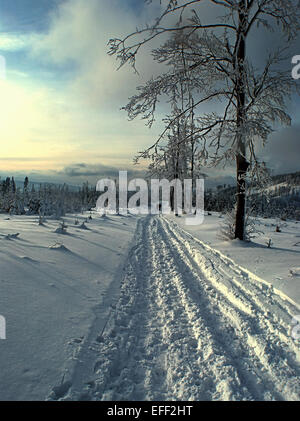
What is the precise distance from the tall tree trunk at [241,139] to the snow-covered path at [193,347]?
4.28 m

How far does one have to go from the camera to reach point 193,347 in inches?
127

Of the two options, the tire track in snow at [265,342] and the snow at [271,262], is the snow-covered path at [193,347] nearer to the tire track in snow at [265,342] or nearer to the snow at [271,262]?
the tire track in snow at [265,342]

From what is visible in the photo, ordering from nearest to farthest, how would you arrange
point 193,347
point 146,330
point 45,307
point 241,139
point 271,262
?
point 193,347, point 146,330, point 45,307, point 271,262, point 241,139

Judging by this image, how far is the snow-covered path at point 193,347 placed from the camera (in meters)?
2.51

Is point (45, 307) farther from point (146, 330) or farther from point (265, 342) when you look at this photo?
point (265, 342)

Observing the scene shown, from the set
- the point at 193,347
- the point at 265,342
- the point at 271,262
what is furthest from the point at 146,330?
the point at 271,262

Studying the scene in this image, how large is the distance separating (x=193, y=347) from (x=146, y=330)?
807 mm

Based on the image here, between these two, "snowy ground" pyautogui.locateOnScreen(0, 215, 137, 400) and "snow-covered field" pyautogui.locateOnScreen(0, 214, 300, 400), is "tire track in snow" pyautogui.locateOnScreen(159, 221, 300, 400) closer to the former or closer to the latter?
"snow-covered field" pyautogui.locateOnScreen(0, 214, 300, 400)

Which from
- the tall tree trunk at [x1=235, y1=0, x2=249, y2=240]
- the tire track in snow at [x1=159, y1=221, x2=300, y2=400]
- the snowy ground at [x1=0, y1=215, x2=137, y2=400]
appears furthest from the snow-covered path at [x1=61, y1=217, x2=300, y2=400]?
the tall tree trunk at [x1=235, y1=0, x2=249, y2=240]

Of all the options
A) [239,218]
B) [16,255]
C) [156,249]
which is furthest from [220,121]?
[16,255]

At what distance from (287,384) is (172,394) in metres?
1.30

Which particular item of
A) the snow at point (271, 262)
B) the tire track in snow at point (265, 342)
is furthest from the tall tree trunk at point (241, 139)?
the tire track in snow at point (265, 342)

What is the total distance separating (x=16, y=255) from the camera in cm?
616
